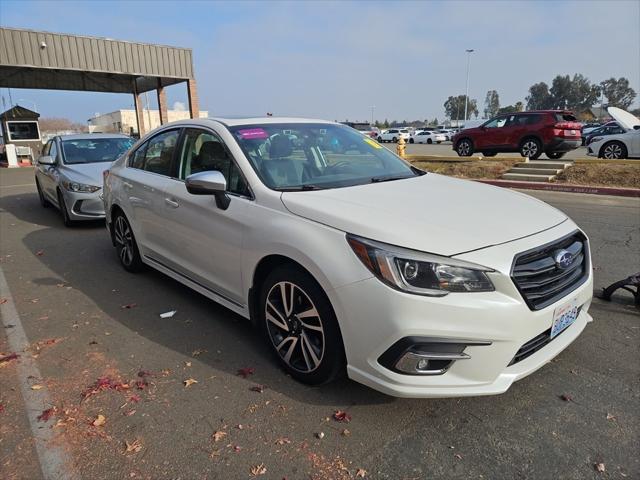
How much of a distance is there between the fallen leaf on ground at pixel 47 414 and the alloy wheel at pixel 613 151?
1647cm

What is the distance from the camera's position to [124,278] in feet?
17.0

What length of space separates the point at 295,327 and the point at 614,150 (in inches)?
607

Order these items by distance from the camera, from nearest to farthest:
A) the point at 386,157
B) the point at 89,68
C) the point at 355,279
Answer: the point at 355,279
the point at 386,157
the point at 89,68

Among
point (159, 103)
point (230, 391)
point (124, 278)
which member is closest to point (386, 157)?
point (230, 391)

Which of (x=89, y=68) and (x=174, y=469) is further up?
(x=89, y=68)

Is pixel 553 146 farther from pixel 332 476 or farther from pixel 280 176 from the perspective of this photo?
pixel 332 476

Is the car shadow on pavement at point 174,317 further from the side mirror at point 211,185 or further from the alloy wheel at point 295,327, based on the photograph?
the side mirror at point 211,185

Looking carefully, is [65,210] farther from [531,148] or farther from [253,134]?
[531,148]

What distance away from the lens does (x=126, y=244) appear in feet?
17.2

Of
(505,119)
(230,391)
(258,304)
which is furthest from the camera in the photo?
(505,119)

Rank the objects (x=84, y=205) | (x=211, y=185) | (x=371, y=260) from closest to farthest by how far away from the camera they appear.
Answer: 1. (x=371, y=260)
2. (x=211, y=185)
3. (x=84, y=205)

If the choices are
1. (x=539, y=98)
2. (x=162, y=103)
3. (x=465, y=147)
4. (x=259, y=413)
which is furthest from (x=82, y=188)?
(x=539, y=98)

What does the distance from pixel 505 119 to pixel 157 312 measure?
594 inches

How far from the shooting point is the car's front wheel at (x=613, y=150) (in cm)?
1461
